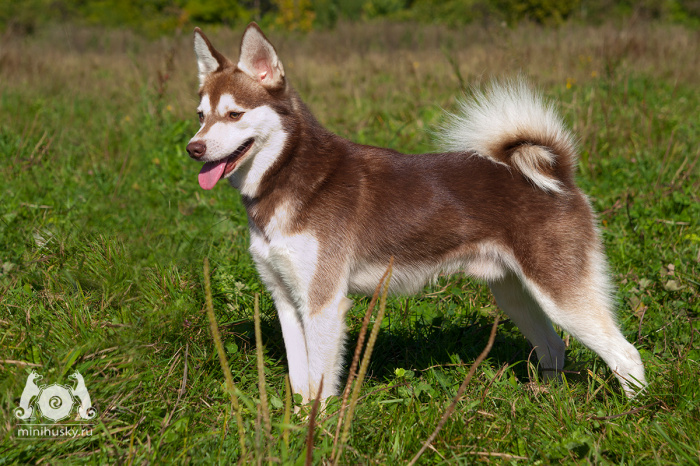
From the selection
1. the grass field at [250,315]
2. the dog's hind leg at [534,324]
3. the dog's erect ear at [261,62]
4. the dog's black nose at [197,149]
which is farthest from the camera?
the dog's hind leg at [534,324]

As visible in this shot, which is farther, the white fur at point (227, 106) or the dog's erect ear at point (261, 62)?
the dog's erect ear at point (261, 62)

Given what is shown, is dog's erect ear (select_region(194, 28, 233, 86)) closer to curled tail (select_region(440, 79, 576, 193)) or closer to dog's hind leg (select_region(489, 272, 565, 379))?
curled tail (select_region(440, 79, 576, 193))

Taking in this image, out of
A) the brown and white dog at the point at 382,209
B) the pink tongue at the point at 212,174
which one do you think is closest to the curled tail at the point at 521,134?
the brown and white dog at the point at 382,209

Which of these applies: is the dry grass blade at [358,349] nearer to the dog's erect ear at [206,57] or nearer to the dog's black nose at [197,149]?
the dog's black nose at [197,149]

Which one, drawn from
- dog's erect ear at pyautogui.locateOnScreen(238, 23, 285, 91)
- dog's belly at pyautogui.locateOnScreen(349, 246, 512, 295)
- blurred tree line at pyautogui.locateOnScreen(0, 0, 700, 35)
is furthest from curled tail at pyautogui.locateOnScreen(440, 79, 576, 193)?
blurred tree line at pyautogui.locateOnScreen(0, 0, 700, 35)

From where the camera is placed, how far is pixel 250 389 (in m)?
2.82

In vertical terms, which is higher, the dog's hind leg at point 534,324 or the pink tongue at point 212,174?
the pink tongue at point 212,174

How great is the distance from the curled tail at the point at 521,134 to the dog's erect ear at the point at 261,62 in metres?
1.02

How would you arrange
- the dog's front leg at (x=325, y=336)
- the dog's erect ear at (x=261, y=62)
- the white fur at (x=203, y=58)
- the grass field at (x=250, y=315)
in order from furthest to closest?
the white fur at (x=203, y=58) < the dog's erect ear at (x=261, y=62) < the dog's front leg at (x=325, y=336) < the grass field at (x=250, y=315)

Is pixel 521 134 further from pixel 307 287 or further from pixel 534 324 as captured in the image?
pixel 307 287

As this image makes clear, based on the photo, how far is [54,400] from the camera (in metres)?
2.20

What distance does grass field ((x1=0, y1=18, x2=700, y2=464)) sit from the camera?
2.29 meters

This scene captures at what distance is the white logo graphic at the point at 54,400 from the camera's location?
2178 mm

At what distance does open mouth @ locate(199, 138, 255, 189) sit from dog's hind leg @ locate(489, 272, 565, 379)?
1.57m
